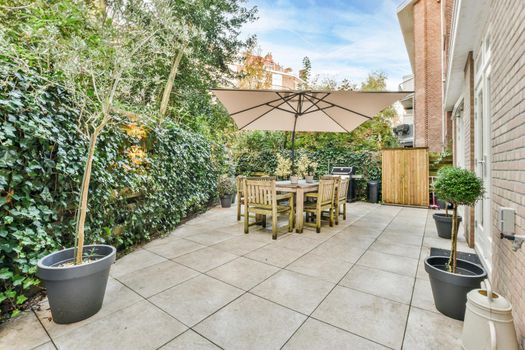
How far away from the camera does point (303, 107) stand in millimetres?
5090

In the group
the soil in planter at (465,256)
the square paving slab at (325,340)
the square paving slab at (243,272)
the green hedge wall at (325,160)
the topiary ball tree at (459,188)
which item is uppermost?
the green hedge wall at (325,160)

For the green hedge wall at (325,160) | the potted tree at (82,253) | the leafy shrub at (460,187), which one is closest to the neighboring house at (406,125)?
the green hedge wall at (325,160)

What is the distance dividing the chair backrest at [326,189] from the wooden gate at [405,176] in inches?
140

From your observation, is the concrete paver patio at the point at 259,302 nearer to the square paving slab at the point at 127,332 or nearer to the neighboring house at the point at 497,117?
the square paving slab at the point at 127,332

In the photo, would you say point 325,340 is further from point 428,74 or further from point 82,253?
point 428,74

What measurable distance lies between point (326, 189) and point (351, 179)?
3577 millimetres

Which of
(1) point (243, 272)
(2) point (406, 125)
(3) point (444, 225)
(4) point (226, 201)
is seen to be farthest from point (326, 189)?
(2) point (406, 125)

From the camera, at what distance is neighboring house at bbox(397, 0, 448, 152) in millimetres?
9742

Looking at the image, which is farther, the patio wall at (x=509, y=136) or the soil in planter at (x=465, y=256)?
the soil in planter at (x=465, y=256)

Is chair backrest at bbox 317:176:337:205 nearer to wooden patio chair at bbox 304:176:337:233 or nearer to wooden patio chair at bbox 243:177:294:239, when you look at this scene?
wooden patio chair at bbox 304:176:337:233

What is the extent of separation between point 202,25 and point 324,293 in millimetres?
6790

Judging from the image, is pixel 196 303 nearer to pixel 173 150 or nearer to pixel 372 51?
pixel 173 150

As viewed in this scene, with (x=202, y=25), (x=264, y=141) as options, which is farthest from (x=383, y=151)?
(x=202, y=25)

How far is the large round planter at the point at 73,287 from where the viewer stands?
1.62 metres
